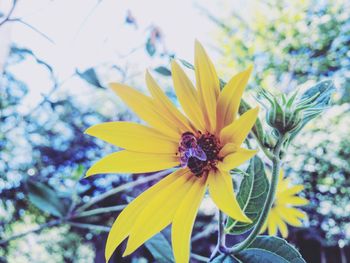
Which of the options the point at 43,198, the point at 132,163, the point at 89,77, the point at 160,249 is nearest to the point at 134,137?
the point at 132,163

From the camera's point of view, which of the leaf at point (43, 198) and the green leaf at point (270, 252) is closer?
the green leaf at point (270, 252)

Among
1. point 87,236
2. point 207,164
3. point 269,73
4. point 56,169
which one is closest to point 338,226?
point 269,73

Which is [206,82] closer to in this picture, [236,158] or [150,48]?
[236,158]

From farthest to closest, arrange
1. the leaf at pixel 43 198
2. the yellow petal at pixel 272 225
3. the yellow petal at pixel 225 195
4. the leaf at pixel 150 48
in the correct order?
the leaf at pixel 150 48 → the leaf at pixel 43 198 → the yellow petal at pixel 272 225 → the yellow petal at pixel 225 195

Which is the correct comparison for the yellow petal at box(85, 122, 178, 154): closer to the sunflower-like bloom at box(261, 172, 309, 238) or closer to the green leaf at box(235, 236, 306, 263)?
the green leaf at box(235, 236, 306, 263)

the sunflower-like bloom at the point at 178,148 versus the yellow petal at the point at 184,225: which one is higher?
the sunflower-like bloom at the point at 178,148

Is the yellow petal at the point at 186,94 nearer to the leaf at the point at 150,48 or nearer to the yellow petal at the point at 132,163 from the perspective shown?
the yellow petal at the point at 132,163

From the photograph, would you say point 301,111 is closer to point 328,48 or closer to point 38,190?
point 38,190

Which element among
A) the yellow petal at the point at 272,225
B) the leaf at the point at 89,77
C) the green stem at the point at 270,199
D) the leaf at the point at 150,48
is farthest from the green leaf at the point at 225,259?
the leaf at the point at 150,48
